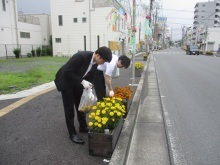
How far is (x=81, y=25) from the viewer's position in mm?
27531

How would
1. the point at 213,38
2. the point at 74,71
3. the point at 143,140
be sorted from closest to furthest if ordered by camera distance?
the point at 74,71
the point at 143,140
the point at 213,38

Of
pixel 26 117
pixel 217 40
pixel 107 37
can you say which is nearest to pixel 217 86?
pixel 26 117

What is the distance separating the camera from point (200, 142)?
379 centimetres

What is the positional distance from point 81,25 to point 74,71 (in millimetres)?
25527

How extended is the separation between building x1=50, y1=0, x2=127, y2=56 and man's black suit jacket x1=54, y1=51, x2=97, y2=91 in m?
23.2

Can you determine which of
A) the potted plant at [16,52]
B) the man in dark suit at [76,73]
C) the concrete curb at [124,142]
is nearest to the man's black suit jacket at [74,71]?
the man in dark suit at [76,73]

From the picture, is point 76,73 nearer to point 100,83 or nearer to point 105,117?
point 105,117

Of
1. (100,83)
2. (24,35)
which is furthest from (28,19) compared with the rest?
(100,83)

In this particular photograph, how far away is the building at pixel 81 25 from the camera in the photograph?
26609 millimetres

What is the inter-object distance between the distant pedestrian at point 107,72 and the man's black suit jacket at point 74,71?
0.71 m

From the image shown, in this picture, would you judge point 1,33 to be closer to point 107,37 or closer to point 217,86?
point 107,37

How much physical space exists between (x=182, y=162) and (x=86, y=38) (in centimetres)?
2591

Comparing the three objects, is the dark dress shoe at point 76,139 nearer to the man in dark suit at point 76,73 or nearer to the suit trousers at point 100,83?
the man in dark suit at point 76,73

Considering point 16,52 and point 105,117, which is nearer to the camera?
point 105,117
